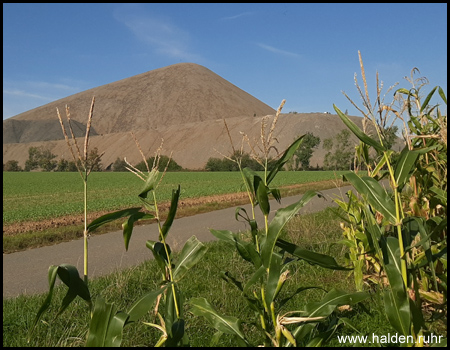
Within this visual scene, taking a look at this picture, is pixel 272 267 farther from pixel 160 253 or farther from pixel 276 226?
pixel 160 253

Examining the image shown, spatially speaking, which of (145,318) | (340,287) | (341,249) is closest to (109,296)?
(145,318)

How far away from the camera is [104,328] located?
2.16m

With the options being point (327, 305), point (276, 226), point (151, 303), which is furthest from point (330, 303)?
point (151, 303)

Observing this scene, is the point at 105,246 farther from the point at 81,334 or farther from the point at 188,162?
the point at 188,162

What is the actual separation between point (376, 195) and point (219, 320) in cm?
122

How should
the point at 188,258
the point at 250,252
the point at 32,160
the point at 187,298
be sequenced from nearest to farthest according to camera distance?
1. the point at 250,252
2. the point at 188,258
3. the point at 187,298
4. the point at 32,160

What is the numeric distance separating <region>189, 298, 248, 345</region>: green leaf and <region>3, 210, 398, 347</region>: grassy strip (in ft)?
2.81

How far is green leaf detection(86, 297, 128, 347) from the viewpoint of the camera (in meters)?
2.15

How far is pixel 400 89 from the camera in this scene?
12.6 ft

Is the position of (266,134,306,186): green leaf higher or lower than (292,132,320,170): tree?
lower

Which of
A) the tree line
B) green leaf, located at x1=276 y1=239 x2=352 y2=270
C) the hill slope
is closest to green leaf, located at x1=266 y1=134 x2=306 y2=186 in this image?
green leaf, located at x1=276 y1=239 x2=352 y2=270

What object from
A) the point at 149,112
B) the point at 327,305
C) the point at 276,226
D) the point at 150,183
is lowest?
the point at 327,305

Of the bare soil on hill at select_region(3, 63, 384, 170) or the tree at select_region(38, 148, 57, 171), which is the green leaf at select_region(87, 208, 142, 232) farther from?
the bare soil on hill at select_region(3, 63, 384, 170)

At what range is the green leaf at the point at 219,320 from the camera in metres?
2.67
